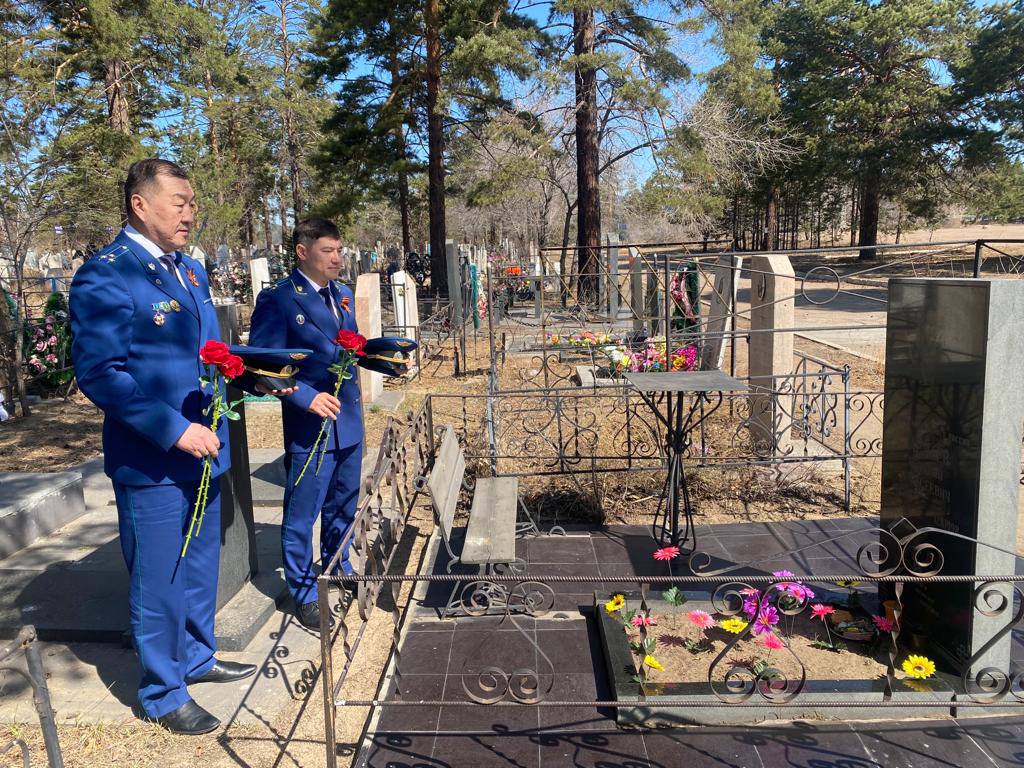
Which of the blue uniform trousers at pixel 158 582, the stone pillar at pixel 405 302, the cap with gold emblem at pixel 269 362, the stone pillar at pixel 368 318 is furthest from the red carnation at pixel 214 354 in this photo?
the stone pillar at pixel 405 302

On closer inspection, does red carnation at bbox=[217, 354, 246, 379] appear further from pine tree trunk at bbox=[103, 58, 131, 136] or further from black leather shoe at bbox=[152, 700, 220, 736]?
pine tree trunk at bbox=[103, 58, 131, 136]

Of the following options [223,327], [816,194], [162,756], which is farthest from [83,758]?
[816,194]

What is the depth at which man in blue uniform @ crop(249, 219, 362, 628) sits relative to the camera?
10.8 feet

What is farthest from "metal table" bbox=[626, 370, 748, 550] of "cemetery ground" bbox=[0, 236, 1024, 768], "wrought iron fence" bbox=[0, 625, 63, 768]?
"wrought iron fence" bbox=[0, 625, 63, 768]

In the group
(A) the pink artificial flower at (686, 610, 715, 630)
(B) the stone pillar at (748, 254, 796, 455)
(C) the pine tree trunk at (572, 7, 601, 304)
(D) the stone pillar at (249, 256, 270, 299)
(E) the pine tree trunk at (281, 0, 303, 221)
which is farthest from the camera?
(E) the pine tree trunk at (281, 0, 303, 221)

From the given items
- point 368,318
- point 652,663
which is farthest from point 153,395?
point 368,318

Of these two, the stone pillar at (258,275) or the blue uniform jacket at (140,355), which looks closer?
the blue uniform jacket at (140,355)

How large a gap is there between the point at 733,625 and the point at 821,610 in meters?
0.45

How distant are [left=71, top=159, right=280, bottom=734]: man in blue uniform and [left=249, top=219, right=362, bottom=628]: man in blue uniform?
0.49 metres

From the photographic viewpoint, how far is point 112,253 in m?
2.52

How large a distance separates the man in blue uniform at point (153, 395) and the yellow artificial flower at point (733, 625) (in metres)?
2.14

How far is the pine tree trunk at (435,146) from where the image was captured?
16.8m

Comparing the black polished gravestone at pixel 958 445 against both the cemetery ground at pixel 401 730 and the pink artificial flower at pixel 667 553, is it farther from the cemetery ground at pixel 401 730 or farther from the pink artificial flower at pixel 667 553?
the pink artificial flower at pixel 667 553

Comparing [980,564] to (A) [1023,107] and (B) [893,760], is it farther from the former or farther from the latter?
(A) [1023,107]
